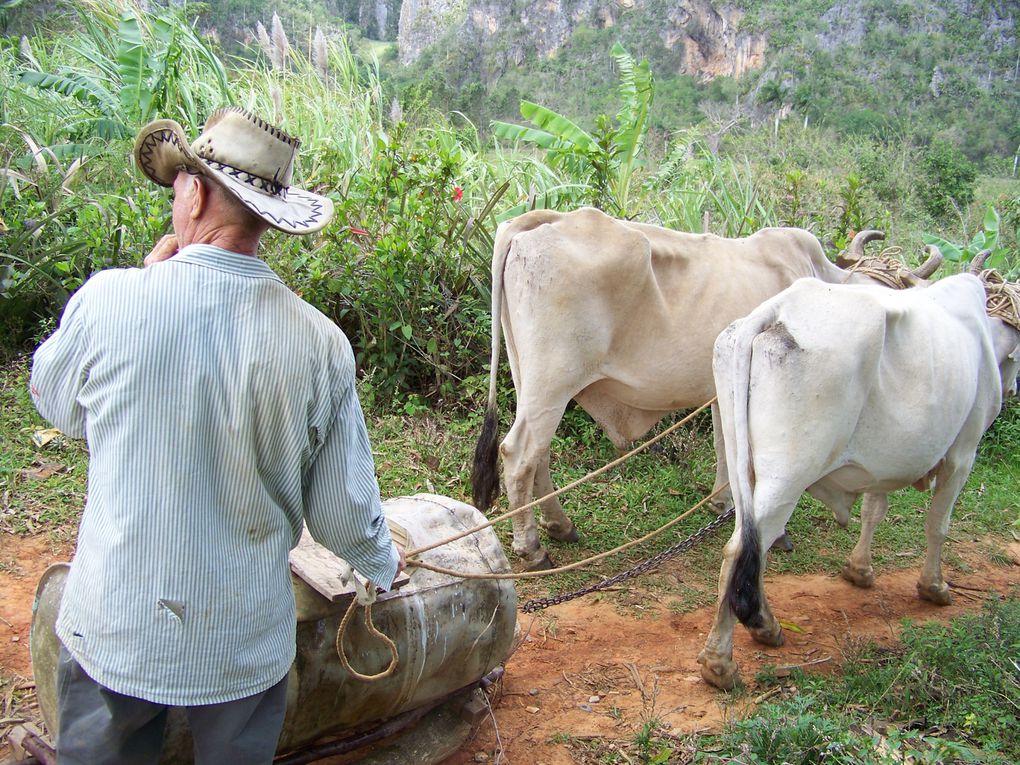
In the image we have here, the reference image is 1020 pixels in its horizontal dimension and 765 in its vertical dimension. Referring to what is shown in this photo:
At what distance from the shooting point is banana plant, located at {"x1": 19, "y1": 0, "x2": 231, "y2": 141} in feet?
23.1

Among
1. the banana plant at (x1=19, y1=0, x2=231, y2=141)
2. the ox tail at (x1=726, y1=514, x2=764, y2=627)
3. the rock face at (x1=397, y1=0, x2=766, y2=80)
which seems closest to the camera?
the ox tail at (x1=726, y1=514, x2=764, y2=627)

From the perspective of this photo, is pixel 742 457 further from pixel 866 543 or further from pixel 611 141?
pixel 611 141

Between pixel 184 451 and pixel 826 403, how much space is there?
7.84 feet

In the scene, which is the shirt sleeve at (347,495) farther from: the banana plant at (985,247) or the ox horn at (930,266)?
the banana plant at (985,247)

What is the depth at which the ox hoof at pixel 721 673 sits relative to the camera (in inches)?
137

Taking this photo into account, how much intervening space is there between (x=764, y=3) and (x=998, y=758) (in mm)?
35560

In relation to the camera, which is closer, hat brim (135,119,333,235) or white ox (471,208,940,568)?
hat brim (135,119,333,235)

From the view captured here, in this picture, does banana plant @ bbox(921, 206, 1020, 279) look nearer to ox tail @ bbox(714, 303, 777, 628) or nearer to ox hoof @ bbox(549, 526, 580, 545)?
ox hoof @ bbox(549, 526, 580, 545)

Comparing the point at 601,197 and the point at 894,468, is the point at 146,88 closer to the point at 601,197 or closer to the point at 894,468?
the point at 601,197

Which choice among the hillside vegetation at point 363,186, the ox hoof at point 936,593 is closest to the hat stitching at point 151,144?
the hillside vegetation at point 363,186

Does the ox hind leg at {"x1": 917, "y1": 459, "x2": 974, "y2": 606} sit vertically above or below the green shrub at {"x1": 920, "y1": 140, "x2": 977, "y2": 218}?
above

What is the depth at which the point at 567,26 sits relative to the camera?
35.3m

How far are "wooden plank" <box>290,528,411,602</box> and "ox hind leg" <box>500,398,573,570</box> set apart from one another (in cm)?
169

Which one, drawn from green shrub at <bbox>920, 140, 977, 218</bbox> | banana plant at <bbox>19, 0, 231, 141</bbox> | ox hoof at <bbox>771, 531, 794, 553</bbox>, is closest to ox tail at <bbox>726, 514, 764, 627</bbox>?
ox hoof at <bbox>771, 531, 794, 553</bbox>
